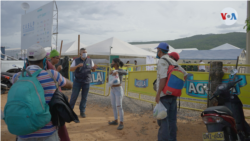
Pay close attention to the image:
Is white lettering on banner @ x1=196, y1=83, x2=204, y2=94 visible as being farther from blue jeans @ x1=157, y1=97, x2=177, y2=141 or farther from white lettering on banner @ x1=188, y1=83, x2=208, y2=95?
blue jeans @ x1=157, y1=97, x2=177, y2=141

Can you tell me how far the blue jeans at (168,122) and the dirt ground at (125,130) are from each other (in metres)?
1.03

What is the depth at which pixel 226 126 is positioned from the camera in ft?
8.21

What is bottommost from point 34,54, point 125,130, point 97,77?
point 125,130

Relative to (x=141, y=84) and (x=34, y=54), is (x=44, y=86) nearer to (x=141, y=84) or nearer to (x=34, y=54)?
(x=34, y=54)

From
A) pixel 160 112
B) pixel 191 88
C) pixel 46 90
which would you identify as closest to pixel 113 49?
pixel 191 88

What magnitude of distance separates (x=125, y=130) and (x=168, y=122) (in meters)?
1.82

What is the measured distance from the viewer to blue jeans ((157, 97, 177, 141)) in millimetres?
2857

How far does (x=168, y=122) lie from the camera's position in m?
3.00

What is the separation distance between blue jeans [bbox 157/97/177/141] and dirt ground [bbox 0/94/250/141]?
3.39ft

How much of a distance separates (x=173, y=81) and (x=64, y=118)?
5.72ft

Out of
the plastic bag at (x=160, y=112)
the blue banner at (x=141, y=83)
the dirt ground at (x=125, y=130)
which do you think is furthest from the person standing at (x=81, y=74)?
the plastic bag at (x=160, y=112)

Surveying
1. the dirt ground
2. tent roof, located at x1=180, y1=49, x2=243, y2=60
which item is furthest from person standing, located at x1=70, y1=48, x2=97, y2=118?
tent roof, located at x1=180, y1=49, x2=243, y2=60

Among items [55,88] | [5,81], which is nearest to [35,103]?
[55,88]

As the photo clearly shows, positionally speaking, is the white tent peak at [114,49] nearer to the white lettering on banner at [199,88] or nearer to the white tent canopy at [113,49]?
the white tent canopy at [113,49]
